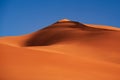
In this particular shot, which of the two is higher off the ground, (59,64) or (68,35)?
(68,35)

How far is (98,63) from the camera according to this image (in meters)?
11.2

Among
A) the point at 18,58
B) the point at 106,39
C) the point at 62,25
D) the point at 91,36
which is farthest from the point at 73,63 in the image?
the point at 62,25

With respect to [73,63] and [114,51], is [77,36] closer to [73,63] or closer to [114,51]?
[114,51]

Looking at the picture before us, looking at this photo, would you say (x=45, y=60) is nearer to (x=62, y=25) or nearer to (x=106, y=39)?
(x=106, y=39)

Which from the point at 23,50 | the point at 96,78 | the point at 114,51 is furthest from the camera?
the point at 114,51

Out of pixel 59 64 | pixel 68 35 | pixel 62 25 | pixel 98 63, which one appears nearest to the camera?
pixel 59 64

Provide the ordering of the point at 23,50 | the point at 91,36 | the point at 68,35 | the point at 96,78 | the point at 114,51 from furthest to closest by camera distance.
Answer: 1. the point at 68,35
2. the point at 91,36
3. the point at 114,51
4. the point at 23,50
5. the point at 96,78

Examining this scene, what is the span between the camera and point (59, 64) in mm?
10352

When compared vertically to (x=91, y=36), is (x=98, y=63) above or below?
below

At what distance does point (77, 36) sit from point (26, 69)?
13.7 metres

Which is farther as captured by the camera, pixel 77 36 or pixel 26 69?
pixel 77 36

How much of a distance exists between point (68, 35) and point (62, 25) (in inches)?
252

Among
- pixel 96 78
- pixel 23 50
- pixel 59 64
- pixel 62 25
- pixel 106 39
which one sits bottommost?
pixel 96 78

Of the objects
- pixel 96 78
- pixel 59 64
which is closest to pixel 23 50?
pixel 59 64
